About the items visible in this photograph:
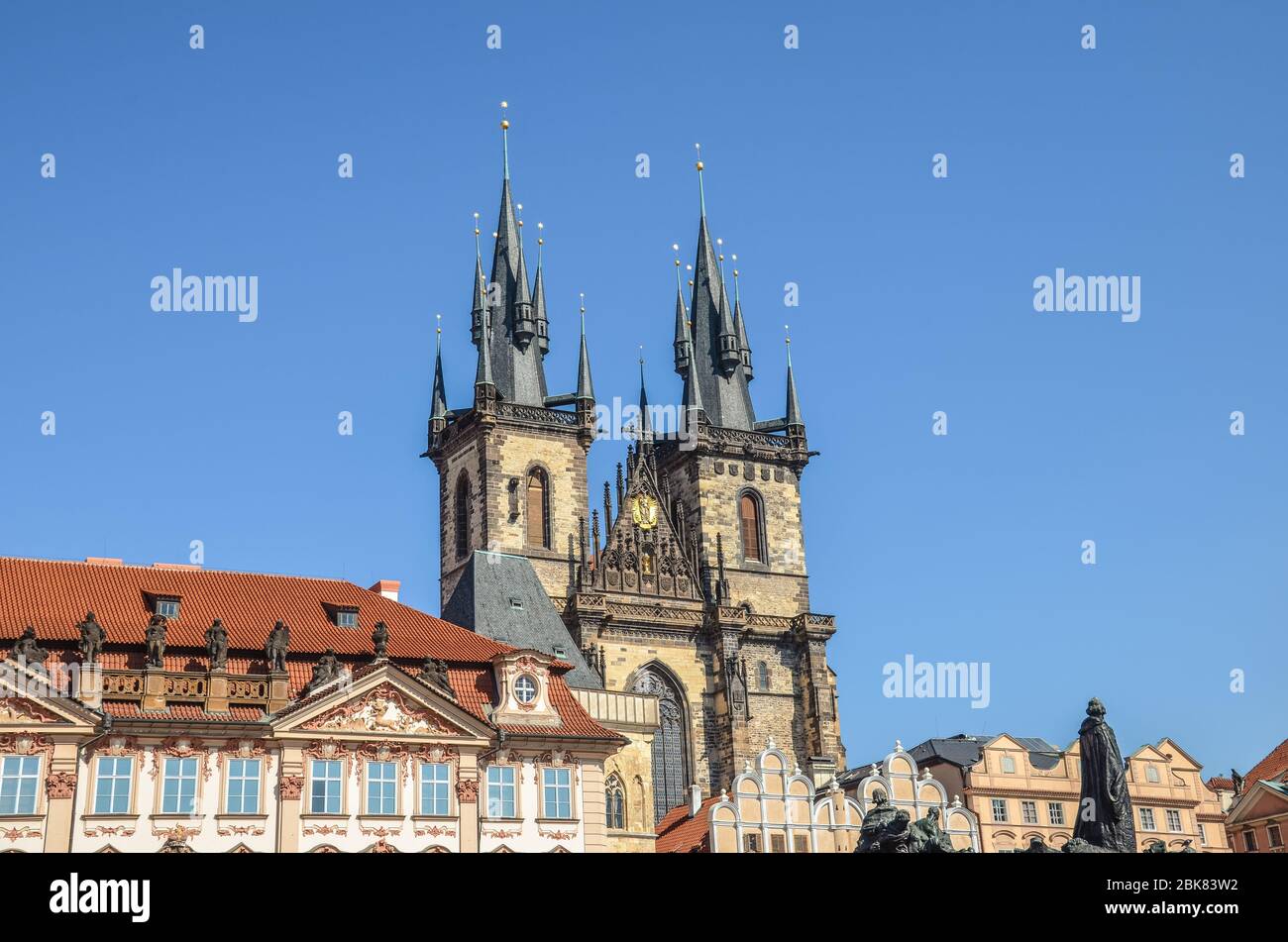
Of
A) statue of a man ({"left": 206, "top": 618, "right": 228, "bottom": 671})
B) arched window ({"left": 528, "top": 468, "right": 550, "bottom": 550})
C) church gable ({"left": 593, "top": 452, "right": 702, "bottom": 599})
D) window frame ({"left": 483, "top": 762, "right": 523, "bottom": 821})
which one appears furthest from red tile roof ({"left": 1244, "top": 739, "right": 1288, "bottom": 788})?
statue of a man ({"left": 206, "top": 618, "right": 228, "bottom": 671})

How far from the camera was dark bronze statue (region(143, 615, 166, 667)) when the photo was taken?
3759 cm

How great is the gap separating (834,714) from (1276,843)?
18.3 metres

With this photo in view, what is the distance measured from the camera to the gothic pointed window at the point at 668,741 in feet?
220

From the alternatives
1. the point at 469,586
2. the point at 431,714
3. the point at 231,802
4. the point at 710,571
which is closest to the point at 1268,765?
the point at 710,571

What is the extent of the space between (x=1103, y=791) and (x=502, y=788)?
1720 centimetres

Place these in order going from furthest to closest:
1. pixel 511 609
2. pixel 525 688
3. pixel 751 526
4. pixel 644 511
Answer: pixel 751 526 < pixel 644 511 < pixel 511 609 < pixel 525 688


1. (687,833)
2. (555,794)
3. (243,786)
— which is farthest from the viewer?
(687,833)

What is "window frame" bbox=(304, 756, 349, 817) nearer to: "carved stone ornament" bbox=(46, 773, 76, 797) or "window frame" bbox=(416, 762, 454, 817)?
"window frame" bbox=(416, 762, 454, 817)

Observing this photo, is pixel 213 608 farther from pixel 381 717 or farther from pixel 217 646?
pixel 381 717

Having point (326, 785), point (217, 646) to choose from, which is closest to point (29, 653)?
point (217, 646)

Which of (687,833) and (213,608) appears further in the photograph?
(687,833)

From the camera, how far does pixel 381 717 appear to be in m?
38.5

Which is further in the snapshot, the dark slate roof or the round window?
the dark slate roof
